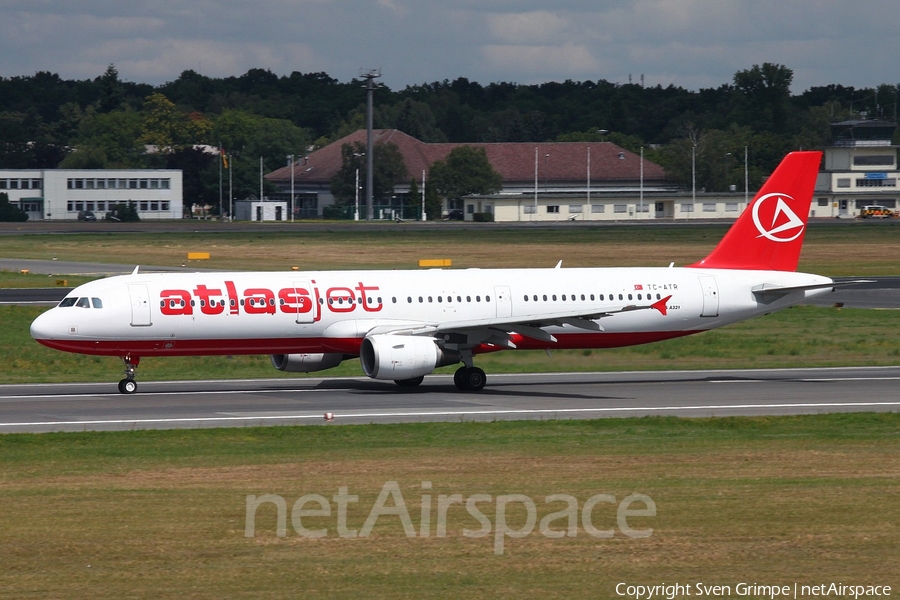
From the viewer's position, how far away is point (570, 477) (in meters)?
21.9

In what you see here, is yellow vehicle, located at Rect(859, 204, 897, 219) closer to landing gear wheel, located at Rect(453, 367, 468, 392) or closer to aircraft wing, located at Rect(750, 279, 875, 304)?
aircraft wing, located at Rect(750, 279, 875, 304)

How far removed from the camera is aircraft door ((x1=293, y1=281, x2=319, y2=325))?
1438 inches

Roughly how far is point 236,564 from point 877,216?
518 ft

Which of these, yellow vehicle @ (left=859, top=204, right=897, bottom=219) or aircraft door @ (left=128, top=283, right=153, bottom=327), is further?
yellow vehicle @ (left=859, top=204, right=897, bottom=219)

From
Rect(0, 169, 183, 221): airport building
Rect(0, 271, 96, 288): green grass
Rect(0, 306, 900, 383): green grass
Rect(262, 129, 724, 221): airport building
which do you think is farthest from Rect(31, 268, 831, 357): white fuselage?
Rect(0, 169, 183, 221): airport building

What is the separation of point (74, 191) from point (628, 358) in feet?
506

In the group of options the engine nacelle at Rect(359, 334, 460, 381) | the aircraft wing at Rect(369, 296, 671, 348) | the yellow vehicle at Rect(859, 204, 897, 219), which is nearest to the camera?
the engine nacelle at Rect(359, 334, 460, 381)

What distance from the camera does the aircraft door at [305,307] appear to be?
1438 inches

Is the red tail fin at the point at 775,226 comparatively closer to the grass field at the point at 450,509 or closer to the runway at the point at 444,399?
the runway at the point at 444,399

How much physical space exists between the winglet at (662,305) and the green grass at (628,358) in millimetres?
2389

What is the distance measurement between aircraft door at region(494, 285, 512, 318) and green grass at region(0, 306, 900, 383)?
4.00 feet

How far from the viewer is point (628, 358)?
43.2m

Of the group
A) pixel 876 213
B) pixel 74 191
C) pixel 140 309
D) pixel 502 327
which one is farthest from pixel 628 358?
pixel 74 191

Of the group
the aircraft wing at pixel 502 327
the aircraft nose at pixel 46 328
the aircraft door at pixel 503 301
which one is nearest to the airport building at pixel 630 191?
the aircraft door at pixel 503 301
